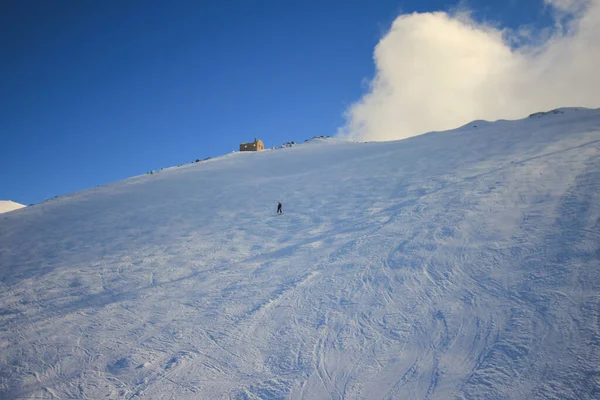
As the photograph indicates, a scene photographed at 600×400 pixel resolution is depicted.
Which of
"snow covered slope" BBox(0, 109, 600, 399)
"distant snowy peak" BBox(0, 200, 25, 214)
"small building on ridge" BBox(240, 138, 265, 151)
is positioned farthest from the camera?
"distant snowy peak" BBox(0, 200, 25, 214)

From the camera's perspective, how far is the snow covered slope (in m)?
6.44

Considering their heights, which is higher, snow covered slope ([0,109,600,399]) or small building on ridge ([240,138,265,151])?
small building on ridge ([240,138,265,151])

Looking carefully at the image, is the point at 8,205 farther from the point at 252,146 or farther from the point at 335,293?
the point at 335,293

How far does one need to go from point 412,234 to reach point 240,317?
6.67m

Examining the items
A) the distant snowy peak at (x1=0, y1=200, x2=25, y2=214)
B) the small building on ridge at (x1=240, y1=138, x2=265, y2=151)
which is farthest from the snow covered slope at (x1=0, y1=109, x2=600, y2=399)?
the distant snowy peak at (x1=0, y1=200, x2=25, y2=214)

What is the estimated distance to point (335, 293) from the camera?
919 centimetres

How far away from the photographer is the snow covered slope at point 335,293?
644 centimetres

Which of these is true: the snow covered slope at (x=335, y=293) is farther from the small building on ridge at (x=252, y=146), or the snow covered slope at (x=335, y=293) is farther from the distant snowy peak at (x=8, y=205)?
the distant snowy peak at (x=8, y=205)

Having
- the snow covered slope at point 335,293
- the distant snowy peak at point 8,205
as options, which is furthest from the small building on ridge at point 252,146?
the distant snowy peak at point 8,205

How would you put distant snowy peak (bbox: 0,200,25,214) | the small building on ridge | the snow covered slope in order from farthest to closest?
distant snowy peak (bbox: 0,200,25,214), the small building on ridge, the snow covered slope

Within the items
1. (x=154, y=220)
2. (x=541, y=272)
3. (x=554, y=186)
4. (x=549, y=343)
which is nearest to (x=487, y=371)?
(x=549, y=343)

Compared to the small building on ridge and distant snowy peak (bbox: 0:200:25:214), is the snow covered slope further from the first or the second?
distant snowy peak (bbox: 0:200:25:214)

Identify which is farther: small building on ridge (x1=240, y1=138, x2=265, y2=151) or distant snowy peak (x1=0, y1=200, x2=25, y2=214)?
distant snowy peak (x1=0, y1=200, x2=25, y2=214)

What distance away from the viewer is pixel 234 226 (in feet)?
50.6
